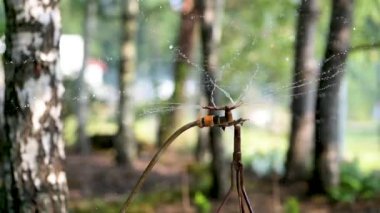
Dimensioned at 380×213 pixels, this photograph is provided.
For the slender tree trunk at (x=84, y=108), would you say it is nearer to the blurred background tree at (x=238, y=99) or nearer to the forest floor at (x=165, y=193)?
the blurred background tree at (x=238, y=99)

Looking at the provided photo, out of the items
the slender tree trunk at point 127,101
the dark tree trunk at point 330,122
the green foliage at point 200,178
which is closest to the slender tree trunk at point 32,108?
the dark tree trunk at point 330,122

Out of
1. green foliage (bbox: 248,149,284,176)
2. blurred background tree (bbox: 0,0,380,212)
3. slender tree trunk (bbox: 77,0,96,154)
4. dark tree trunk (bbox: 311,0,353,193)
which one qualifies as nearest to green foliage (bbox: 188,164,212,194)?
blurred background tree (bbox: 0,0,380,212)

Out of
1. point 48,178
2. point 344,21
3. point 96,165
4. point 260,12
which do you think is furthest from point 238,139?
point 96,165

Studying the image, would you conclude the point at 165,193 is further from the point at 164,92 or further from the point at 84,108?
the point at 84,108

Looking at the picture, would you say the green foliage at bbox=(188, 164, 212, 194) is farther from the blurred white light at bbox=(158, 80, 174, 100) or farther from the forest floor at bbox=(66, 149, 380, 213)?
the blurred white light at bbox=(158, 80, 174, 100)

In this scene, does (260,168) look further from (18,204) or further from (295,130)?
(18,204)

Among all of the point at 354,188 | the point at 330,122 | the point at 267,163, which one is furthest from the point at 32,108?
the point at 267,163
